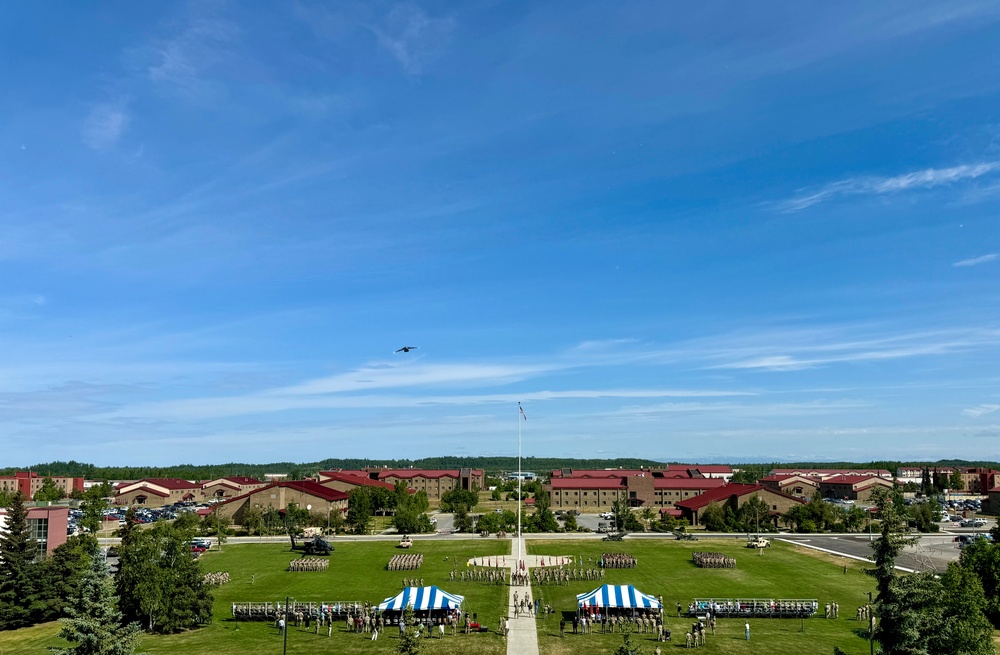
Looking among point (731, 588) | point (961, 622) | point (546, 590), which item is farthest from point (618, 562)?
point (961, 622)

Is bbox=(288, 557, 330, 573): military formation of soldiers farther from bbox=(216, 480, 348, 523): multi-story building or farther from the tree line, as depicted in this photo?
bbox=(216, 480, 348, 523): multi-story building

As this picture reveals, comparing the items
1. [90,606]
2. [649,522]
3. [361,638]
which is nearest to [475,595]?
[361,638]

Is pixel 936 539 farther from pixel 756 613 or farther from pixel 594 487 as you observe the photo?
pixel 594 487

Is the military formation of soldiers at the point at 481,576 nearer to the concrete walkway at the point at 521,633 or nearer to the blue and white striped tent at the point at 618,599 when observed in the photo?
the concrete walkway at the point at 521,633

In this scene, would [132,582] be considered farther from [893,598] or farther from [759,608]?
[893,598]

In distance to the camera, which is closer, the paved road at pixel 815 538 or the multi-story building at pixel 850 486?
the paved road at pixel 815 538

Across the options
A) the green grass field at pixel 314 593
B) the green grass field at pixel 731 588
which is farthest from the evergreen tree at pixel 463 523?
the green grass field at pixel 731 588
